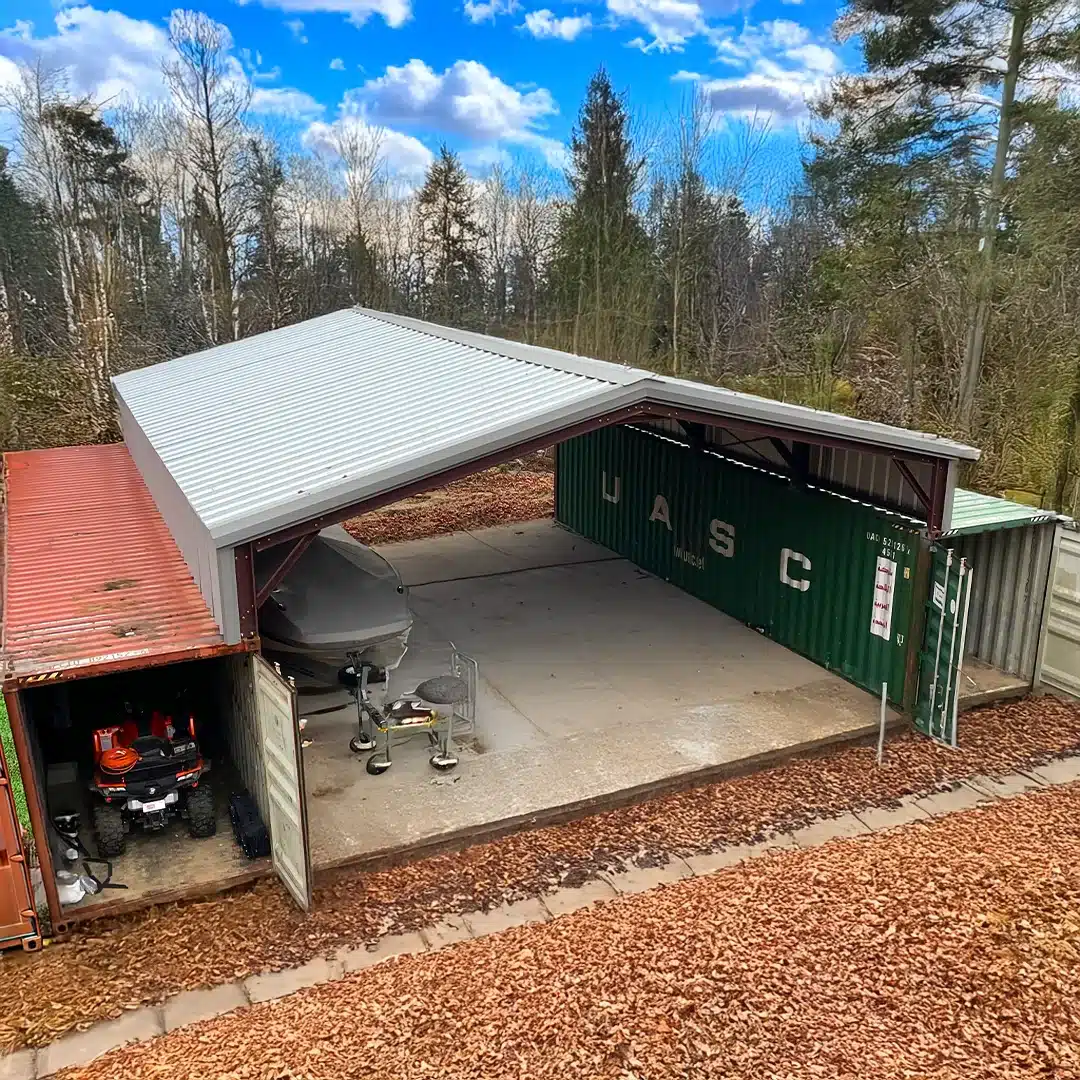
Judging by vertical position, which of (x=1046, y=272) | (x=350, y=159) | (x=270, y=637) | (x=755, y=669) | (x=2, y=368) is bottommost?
(x=755, y=669)

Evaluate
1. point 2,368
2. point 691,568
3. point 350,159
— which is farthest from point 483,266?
point 691,568

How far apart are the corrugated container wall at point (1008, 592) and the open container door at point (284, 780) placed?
26.9ft

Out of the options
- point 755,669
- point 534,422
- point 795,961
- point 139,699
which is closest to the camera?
point 795,961

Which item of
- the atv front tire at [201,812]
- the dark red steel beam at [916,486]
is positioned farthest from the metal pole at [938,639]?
the atv front tire at [201,812]

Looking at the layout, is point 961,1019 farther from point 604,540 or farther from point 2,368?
point 2,368

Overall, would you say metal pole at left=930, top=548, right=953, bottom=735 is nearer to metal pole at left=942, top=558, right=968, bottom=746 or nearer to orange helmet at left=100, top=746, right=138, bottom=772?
metal pole at left=942, top=558, right=968, bottom=746

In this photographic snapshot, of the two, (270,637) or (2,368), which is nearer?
(270,637)

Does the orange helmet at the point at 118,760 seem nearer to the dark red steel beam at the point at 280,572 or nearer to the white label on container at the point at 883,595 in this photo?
the dark red steel beam at the point at 280,572

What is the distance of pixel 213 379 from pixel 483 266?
2509cm

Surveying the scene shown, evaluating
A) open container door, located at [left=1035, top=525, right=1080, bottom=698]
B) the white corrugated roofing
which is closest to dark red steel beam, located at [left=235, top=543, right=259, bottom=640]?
the white corrugated roofing

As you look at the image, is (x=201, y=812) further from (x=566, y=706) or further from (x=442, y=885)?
(x=566, y=706)

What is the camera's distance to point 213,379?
15.0 meters

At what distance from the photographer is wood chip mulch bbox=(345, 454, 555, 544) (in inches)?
→ 736

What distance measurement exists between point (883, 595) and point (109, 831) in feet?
27.4
